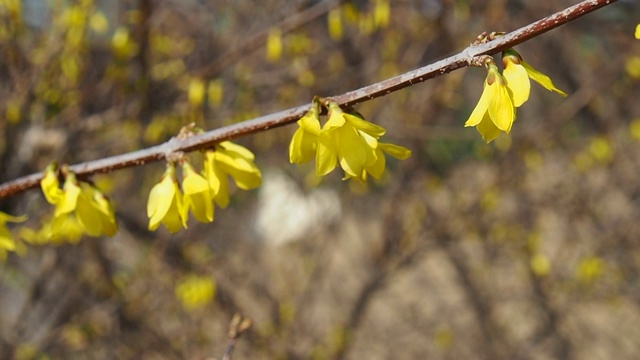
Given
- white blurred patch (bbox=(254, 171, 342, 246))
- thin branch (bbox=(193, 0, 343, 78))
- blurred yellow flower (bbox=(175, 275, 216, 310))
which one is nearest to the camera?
thin branch (bbox=(193, 0, 343, 78))

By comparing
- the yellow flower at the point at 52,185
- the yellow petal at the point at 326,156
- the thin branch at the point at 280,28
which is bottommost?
the yellow petal at the point at 326,156

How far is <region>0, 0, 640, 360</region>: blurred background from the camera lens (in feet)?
10.7

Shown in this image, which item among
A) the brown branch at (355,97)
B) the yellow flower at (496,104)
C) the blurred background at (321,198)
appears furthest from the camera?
the blurred background at (321,198)

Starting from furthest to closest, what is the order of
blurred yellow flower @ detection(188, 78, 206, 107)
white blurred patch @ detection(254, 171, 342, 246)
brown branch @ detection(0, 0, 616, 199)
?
white blurred patch @ detection(254, 171, 342, 246), blurred yellow flower @ detection(188, 78, 206, 107), brown branch @ detection(0, 0, 616, 199)

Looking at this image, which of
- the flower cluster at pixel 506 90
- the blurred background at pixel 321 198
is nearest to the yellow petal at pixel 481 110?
the flower cluster at pixel 506 90

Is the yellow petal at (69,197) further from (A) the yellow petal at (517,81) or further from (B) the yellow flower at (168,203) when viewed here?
(A) the yellow petal at (517,81)

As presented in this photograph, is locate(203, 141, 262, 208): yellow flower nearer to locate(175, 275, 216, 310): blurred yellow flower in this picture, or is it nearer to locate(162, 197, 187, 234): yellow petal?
locate(162, 197, 187, 234): yellow petal

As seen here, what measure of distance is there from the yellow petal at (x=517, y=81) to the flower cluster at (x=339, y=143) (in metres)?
0.23

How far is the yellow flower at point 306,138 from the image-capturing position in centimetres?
121

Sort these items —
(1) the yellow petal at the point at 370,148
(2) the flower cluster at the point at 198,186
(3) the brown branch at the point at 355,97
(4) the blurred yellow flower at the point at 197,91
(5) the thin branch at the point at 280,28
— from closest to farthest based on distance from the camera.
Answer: (3) the brown branch at the point at 355,97
(1) the yellow petal at the point at 370,148
(2) the flower cluster at the point at 198,186
(5) the thin branch at the point at 280,28
(4) the blurred yellow flower at the point at 197,91

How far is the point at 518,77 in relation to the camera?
1159mm

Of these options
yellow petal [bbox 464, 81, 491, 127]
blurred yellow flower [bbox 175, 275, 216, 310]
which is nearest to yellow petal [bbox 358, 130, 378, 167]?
yellow petal [bbox 464, 81, 491, 127]

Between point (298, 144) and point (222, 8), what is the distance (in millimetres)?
3221

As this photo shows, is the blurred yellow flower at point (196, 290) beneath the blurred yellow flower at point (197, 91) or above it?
beneath
